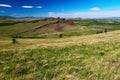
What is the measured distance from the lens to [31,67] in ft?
51.4

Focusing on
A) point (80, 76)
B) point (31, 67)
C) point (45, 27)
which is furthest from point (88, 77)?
point (45, 27)

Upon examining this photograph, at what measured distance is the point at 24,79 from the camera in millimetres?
12594

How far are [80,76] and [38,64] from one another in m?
5.25

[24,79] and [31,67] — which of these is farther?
[31,67]

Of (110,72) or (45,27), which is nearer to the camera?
(110,72)

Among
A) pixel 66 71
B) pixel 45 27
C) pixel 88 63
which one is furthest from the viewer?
pixel 45 27

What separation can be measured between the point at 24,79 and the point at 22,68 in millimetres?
2661

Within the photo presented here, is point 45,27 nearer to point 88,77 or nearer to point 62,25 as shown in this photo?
point 62,25

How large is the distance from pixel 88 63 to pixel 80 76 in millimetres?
3689

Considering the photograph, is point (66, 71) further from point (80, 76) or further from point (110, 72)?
point (110, 72)

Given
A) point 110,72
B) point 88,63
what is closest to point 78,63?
point 88,63

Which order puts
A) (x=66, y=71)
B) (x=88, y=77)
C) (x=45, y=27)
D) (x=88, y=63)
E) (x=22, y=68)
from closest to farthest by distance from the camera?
(x=88, y=77) < (x=66, y=71) < (x=22, y=68) < (x=88, y=63) < (x=45, y=27)

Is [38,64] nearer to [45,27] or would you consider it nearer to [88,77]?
[88,77]

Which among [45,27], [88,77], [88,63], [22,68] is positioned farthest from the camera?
[45,27]
